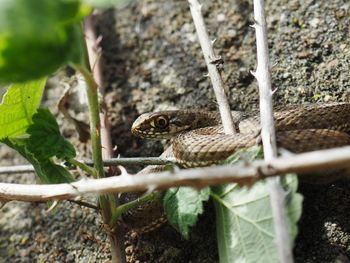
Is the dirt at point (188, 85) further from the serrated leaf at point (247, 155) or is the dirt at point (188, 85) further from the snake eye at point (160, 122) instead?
the serrated leaf at point (247, 155)

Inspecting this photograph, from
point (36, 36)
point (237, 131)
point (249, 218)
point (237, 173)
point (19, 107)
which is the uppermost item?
point (19, 107)

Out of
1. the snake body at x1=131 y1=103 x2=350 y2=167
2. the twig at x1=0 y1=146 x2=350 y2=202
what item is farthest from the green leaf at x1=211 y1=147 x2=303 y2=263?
the snake body at x1=131 y1=103 x2=350 y2=167

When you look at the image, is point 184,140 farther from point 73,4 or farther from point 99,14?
point 99,14

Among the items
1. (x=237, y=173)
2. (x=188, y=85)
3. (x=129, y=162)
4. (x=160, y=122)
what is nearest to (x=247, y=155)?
(x=237, y=173)

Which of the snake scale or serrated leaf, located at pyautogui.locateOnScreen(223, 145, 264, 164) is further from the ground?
the snake scale

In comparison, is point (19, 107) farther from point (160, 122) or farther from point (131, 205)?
point (160, 122)

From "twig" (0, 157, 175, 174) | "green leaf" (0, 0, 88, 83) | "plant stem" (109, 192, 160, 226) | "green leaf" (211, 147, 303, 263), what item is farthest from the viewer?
"twig" (0, 157, 175, 174)

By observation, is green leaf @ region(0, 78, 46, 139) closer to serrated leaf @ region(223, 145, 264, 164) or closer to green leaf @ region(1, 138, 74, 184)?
green leaf @ region(1, 138, 74, 184)
